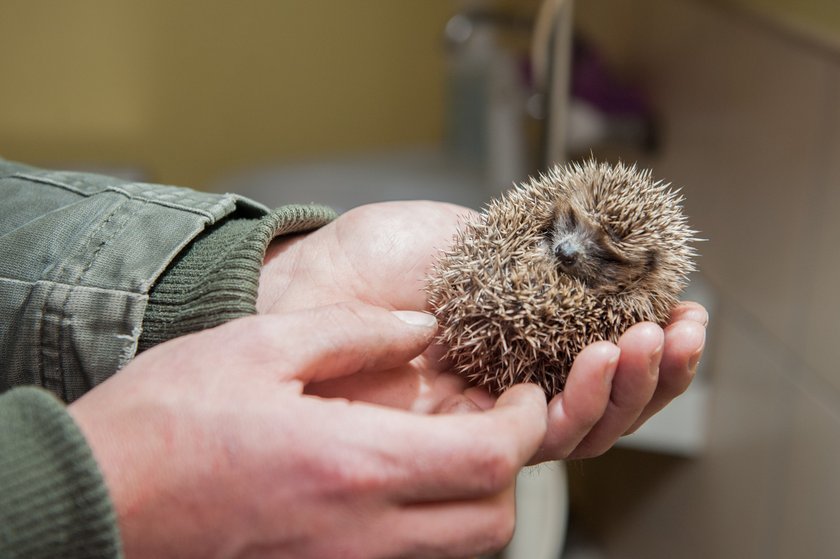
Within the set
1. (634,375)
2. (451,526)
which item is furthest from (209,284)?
(634,375)

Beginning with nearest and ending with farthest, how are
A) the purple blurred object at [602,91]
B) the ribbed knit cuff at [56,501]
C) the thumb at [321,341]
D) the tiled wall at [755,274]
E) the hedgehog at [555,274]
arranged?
the ribbed knit cuff at [56,501]
the thumb at [321,341]
the hedgehog at [555,274]
the tiled wall at [755,274]
the purple blurred object at [602,91]

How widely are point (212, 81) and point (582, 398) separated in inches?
117

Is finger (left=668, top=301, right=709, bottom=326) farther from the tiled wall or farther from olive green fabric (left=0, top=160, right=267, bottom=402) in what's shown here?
olive green fabric (left=0, top=160, right=267, bottom=402)

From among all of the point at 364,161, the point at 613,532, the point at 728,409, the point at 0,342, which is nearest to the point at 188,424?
the point at 0,342

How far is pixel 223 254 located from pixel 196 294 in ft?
0.24

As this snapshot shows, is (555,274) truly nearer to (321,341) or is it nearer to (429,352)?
(429,352)

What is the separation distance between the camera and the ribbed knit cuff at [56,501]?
748 mm

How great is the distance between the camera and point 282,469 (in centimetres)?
80

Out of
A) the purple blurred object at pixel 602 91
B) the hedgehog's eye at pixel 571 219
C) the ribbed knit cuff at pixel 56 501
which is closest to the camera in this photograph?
the ribbed knit cuff at pixel 56 501

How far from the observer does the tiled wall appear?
1.58 metres

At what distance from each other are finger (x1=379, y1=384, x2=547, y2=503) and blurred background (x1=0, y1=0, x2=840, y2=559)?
100cm

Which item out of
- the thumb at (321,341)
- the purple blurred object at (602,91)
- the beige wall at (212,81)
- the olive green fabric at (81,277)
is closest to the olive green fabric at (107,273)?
the olive green fabric at (81,277)

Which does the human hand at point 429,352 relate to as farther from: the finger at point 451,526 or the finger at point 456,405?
the finger at point 451,526

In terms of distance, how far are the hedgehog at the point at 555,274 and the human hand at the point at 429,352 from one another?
0.22 feet
